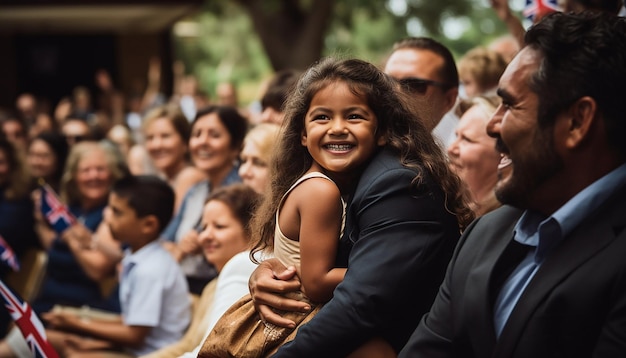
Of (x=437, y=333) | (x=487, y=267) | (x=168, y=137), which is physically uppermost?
(x=487, y=267)

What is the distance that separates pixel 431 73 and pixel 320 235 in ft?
6.60

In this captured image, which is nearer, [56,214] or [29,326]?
[29,326]

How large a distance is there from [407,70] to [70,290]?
3.41m

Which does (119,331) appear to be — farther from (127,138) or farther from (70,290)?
(127,138)

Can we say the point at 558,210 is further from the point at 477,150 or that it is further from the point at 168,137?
the point at 168,137

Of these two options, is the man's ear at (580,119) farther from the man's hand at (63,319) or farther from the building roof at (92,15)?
the building roof at (92,15)

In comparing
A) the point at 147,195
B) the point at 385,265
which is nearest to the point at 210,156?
the point at 147,195

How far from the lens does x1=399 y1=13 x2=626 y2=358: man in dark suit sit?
7.61 ft

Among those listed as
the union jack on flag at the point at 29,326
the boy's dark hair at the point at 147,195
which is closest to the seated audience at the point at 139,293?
the boy's dark hair at the point at 147,195

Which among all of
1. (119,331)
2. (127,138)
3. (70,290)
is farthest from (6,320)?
(127,138)

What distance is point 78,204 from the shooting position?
25.0ft

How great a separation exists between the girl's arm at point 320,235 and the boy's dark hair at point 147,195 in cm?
280

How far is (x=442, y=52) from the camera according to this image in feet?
16.5

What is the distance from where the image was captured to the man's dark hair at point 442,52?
4.97 metres
